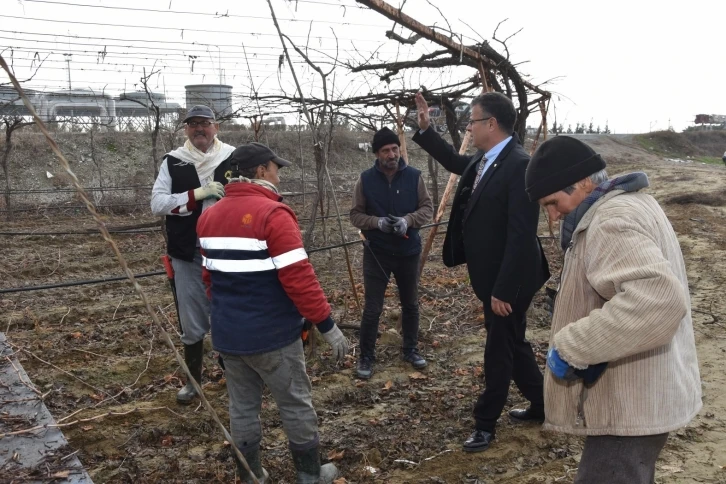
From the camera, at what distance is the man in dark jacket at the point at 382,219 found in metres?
4.44

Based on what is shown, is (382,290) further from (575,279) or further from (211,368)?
(575,279)

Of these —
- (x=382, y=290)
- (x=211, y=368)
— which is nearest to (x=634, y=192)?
(x=382, y=290)

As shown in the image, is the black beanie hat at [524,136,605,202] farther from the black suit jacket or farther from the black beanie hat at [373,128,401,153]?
the black beanie hat at [373,128,401,153]

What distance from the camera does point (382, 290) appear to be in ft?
15.0

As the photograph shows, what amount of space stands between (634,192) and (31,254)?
1052 centimetres

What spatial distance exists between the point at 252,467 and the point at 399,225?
1968 mm

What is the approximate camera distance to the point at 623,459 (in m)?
1.97

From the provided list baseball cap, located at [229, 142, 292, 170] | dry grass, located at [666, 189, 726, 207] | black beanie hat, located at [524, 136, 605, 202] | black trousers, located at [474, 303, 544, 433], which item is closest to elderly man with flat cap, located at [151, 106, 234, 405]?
baseball cap, located at [229, 142, 292, 170]

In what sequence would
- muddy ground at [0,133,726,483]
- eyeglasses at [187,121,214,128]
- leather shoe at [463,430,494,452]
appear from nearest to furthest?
muddy ground at [0,133,726,483], leather shoe at [463,430,494,452], eyeglasses at [187,121,214,128]

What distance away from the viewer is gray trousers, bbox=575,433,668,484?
77.6 inches

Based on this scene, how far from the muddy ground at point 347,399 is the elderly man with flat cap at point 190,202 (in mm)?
668

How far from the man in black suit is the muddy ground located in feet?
1.16

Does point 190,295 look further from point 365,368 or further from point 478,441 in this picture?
point 478,441

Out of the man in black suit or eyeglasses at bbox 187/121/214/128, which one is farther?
eyeglasses at bbox 187/121/214/128
